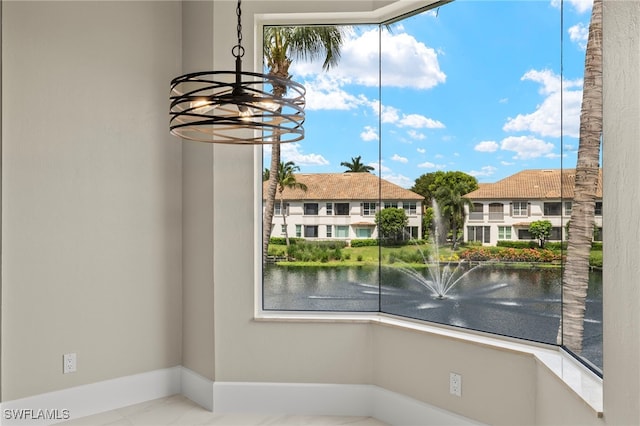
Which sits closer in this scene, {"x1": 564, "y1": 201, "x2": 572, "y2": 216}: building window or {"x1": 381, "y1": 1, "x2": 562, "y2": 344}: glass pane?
{"x1": 564, "y1": 201, "x2": 572, "y2": 216}: building window

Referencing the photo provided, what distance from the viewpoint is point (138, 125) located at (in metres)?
3.35

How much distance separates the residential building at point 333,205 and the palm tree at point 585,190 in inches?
42.7

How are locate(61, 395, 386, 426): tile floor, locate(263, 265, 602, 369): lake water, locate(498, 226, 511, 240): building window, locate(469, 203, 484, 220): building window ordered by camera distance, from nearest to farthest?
locate(263, 265, 602, 369): lake water → locate(498, 226, 511, 240): building window → locate(469, 203, 484, 220): building window → locate(61, 395, 386, 426): tile floor

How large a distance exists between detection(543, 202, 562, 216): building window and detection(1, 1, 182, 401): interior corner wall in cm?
228

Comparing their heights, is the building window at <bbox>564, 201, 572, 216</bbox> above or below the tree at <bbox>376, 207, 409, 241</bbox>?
above

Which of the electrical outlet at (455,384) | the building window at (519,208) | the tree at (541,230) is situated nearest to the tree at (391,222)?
the building window at (519,208)

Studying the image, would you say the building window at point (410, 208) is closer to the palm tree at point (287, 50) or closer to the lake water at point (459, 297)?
the lake water at point (459, 297)

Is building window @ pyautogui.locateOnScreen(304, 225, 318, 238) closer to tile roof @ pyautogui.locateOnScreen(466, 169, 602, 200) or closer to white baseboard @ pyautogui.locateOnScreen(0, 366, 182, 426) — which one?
tile roof @ pyautogui.locateOnScreen(466, 169, 602, 200)

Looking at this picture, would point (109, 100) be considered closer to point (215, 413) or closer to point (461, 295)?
point (215, 413)

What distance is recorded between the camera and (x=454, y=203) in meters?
2.93

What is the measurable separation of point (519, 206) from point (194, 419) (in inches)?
86.8

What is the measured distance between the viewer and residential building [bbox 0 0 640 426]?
2865 millimetres

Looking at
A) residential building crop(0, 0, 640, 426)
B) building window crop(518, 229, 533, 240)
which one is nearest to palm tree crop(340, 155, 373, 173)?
residential building crop(0, 0, 640, 426)

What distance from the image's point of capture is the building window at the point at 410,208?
10.0 ft
